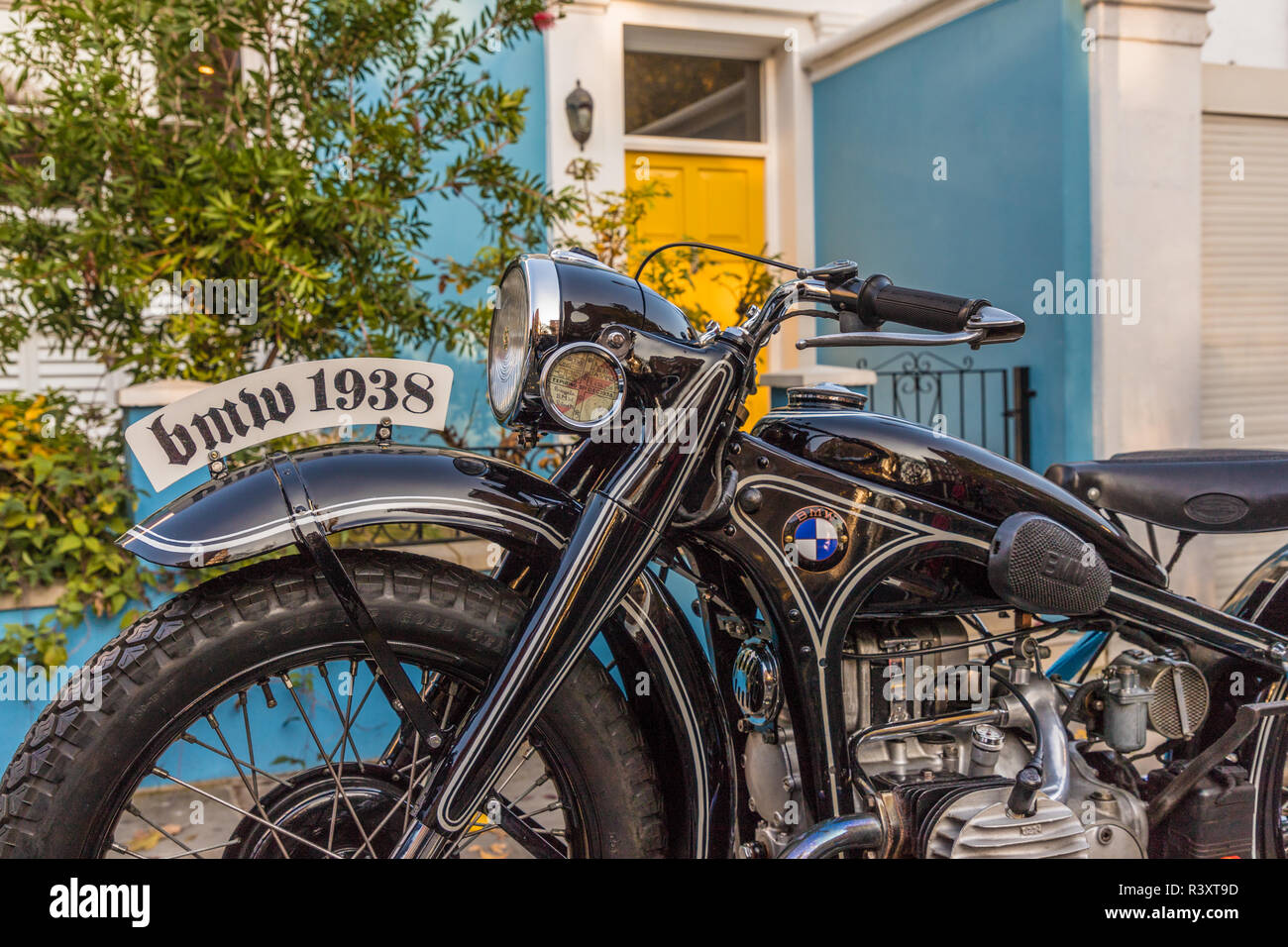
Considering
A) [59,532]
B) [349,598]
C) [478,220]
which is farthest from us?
[478,220]

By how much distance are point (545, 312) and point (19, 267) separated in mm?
2724

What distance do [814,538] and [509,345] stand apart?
2.05 ft

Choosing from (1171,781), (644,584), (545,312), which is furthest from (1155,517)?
(545,312)

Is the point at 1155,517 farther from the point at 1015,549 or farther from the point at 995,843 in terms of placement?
the point at 995,843

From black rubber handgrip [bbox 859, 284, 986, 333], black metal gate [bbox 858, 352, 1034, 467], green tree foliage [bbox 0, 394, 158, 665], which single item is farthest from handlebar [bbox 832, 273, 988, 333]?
black metal gate [bbox 858, 352, 1034, 467]

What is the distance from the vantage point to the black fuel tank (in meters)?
1.92

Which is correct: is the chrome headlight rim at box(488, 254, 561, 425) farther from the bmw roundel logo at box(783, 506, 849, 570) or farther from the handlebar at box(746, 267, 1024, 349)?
the bmw roundel logo at box(783, 506, 849, 570)

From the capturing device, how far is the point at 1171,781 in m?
2.15

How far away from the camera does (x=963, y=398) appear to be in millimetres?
5992

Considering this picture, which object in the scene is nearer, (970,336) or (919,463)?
(970,336)

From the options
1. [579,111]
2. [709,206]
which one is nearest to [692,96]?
[709,206]

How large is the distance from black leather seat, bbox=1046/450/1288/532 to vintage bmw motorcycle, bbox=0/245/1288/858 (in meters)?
Result: 0.20

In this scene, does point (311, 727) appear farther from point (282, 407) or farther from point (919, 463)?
point (919, 463)

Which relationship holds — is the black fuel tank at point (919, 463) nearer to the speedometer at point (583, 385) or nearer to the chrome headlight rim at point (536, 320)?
the speedometer at point (583, 385)
